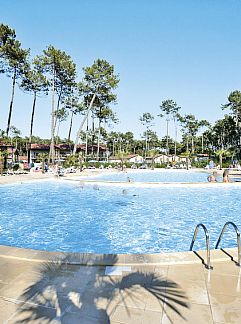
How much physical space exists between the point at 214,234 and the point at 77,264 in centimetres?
512

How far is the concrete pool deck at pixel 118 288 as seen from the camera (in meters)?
2.45

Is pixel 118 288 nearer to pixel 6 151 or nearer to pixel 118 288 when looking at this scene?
pixel 118 288

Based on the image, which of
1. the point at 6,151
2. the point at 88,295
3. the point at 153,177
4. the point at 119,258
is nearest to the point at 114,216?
the point at 119,258

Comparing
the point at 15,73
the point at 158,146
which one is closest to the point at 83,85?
the point at 15,73

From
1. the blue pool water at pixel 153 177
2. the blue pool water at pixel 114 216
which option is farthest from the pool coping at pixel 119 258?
the blue pool water at pixel 153 177

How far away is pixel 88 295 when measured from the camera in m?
2.80

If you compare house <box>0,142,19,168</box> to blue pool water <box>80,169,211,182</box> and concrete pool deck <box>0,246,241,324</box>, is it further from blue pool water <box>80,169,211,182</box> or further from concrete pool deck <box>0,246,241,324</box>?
concrete pool deck <box>0,246,241,324</box>

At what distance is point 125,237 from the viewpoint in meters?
7.06

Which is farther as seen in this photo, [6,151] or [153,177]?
[153,177]

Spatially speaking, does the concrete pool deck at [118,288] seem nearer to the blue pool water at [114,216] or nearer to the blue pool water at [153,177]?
the blue pool water at [114,216]

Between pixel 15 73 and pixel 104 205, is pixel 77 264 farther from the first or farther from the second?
pixel 15 73

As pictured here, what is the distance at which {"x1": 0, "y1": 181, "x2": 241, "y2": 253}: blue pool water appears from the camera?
6.64m

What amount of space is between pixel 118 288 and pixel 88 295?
0.36 meters

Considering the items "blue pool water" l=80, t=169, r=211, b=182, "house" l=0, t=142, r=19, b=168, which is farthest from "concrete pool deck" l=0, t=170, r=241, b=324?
"house" l=0, t=142, r=19, b=168
